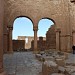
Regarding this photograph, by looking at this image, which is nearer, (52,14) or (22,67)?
(22,67)

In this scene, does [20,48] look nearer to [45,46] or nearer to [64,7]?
[45,46]

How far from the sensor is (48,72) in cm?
702

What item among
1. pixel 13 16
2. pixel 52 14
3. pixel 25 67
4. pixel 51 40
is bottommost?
pixel 25 67

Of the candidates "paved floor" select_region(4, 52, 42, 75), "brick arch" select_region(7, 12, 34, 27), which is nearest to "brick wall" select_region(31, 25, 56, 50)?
"brick arch" select_region(7, 12, 34, 27)

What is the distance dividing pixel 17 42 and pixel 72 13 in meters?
9.07

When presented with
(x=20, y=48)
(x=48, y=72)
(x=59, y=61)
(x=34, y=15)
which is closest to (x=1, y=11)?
(x=48, y=72)

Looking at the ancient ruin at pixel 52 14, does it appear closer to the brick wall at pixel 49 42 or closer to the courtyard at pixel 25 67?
the brick wall at pixel 49 42

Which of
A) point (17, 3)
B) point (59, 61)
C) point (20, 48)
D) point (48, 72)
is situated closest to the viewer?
point (48, 72)

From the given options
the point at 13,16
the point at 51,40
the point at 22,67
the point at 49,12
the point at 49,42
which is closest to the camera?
the point at 22,67

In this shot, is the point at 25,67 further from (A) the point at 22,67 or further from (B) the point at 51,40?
(B) the point at 51,40

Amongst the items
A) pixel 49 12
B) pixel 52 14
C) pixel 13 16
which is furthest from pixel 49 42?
pixel 13 16

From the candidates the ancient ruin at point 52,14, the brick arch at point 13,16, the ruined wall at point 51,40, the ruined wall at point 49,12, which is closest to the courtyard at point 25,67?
the brick arch at point 13,16

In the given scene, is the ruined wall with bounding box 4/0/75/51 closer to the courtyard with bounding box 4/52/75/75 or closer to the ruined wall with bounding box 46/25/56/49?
the ruined wall with bounding box 46/25/56/49

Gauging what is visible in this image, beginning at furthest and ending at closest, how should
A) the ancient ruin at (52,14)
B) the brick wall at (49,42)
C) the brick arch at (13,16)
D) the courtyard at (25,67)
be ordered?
1. the brick wall at (49,42)
2. the ancient ruin at (52,14)
3. the brick arch at (13,16)
4. the courtyard at (25,67)
